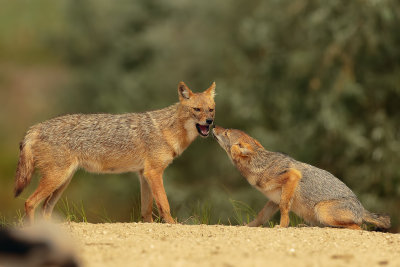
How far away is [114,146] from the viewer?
9.59m

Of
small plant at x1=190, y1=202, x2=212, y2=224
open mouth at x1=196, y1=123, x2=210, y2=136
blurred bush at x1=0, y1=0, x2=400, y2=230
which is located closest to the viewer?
small plant at x1=190, y1=202, x2=212, y2=224

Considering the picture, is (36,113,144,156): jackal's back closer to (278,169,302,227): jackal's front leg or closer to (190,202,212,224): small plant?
(190,202,212,224): small plant

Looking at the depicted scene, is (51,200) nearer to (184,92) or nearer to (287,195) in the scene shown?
(184,92)

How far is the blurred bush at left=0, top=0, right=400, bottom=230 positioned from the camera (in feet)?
51.0

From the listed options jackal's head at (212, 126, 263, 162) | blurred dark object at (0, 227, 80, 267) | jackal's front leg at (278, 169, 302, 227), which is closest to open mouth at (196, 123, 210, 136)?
jackal's head at (212, 126, 263, 162)

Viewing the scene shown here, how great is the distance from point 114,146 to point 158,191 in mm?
1022

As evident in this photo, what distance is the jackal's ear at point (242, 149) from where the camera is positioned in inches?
360

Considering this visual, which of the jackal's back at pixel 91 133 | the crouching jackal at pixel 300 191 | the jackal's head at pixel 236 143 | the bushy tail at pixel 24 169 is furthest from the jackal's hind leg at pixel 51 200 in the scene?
the crouching jackal at pixel 300 191

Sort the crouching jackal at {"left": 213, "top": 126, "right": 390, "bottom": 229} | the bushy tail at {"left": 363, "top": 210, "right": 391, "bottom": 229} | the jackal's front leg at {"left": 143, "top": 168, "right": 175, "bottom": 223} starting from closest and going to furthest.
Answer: the crouching jackal at {"left": 213, "top": 126, "right": 390, "bottom": 229}
the bushy tail at {"left": 363, "top": 210, "right": 391, "bottom": 229}
the jackal's front leg at {"left": 143, "top": 168, "right": 175, "bottom": 223}

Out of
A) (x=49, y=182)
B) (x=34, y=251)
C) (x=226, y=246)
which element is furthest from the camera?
(x=49, y=182)

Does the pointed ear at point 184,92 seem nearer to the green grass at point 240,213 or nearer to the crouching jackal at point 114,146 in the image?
the crouching jackal at point 114,146

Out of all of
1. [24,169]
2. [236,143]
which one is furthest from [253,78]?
[24,169]

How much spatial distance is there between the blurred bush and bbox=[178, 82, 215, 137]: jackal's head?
1.25 metres

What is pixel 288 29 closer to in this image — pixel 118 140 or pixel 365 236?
pixel 118 140
